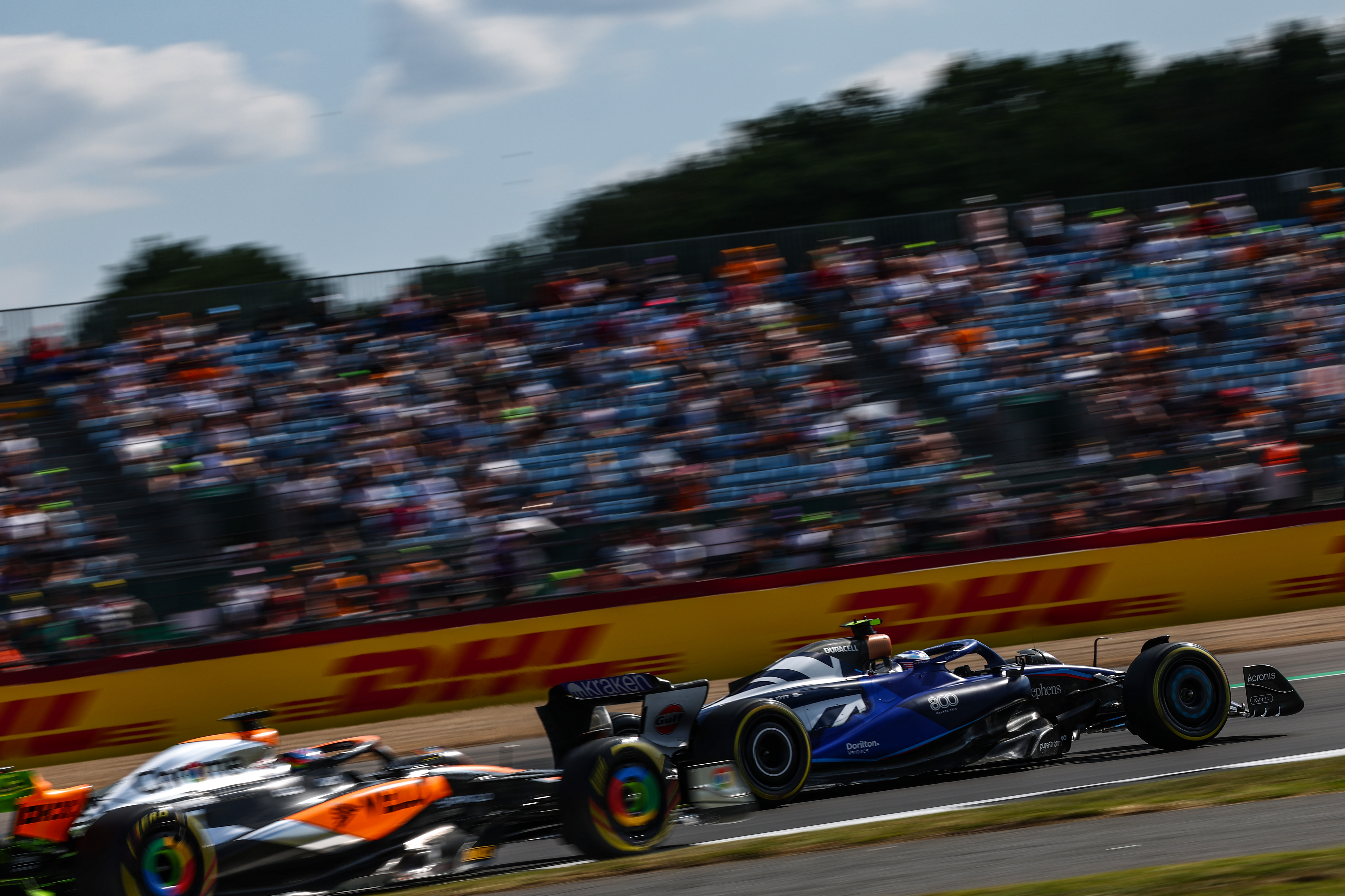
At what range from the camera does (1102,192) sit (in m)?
43.0

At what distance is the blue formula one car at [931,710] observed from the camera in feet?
30.0

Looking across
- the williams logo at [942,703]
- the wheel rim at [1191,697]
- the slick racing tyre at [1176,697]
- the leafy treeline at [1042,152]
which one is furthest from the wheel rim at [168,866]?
the leafy treeline at [1042,152]

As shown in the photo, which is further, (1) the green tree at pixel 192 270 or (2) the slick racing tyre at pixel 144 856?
(1) the green tree at pixel 192 270

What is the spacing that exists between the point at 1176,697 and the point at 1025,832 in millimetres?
2920

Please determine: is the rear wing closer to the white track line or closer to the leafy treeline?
the white track line

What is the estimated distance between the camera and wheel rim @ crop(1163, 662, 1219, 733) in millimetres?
9648

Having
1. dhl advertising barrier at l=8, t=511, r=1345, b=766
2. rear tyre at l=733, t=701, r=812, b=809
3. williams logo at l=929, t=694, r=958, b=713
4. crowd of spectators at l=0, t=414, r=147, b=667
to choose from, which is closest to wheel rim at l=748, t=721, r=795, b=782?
rear tyre at l=733, t=701, r=812, b=809

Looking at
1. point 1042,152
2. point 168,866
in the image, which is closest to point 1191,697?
point 168,866

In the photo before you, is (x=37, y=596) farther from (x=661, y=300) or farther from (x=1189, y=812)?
(x=1189, y=812)

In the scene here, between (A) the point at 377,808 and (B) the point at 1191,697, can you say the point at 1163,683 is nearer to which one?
(B) the point at 1191,697

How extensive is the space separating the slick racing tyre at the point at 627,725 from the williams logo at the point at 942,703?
1900 millimetres

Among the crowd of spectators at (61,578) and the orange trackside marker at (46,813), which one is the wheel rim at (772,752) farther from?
the crowd of spectators at (61,578)

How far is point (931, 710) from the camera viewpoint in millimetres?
9430

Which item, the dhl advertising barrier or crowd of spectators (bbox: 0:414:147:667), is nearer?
crowd of spectators (bbox: 0:414:147:667)
